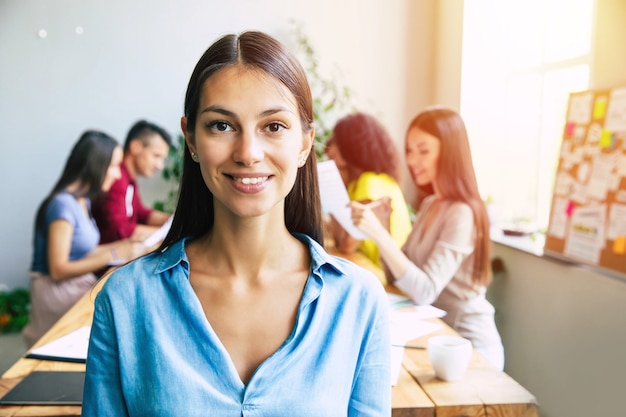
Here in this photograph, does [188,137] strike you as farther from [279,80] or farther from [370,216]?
[370,216]

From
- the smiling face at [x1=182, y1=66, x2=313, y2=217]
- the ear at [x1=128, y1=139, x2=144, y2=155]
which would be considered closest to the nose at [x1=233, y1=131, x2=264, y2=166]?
the smiling face at [x1=182, y1=66, x2=313, y2=217]

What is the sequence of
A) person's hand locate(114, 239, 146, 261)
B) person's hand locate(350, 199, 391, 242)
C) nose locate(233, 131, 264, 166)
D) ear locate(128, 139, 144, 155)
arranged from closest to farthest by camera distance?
nose locate(233, 131, 264, 166)
person's hand locate(350, 199, 391, 242)
person's hand locate(114, 239, 146, 261)
ear locate(128, 139, 144, 155)

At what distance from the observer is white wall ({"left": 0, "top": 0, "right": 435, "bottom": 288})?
253 cm

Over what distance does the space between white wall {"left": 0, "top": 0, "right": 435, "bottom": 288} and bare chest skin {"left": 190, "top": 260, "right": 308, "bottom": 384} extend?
1.83 meters

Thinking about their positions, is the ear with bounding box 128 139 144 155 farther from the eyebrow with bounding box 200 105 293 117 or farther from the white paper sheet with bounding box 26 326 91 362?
the eyebrow with bounding box 200 105 293 117

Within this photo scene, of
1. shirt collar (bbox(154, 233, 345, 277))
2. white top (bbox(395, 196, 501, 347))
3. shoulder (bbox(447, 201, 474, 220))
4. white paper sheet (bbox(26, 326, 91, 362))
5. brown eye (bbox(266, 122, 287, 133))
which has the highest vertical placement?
brown eye (bbox(266, 122, 287, 133))

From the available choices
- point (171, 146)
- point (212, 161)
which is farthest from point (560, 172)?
point (171, 146)

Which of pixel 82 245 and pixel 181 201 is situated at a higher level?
pixel 181 201

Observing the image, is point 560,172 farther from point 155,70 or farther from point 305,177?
point 155,70

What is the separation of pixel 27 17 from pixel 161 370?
8.87ft

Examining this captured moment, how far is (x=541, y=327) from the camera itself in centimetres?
76

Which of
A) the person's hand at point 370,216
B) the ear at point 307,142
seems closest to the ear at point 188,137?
the ear at point 307,142

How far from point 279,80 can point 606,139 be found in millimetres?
395

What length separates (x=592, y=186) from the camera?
0.70 metres
